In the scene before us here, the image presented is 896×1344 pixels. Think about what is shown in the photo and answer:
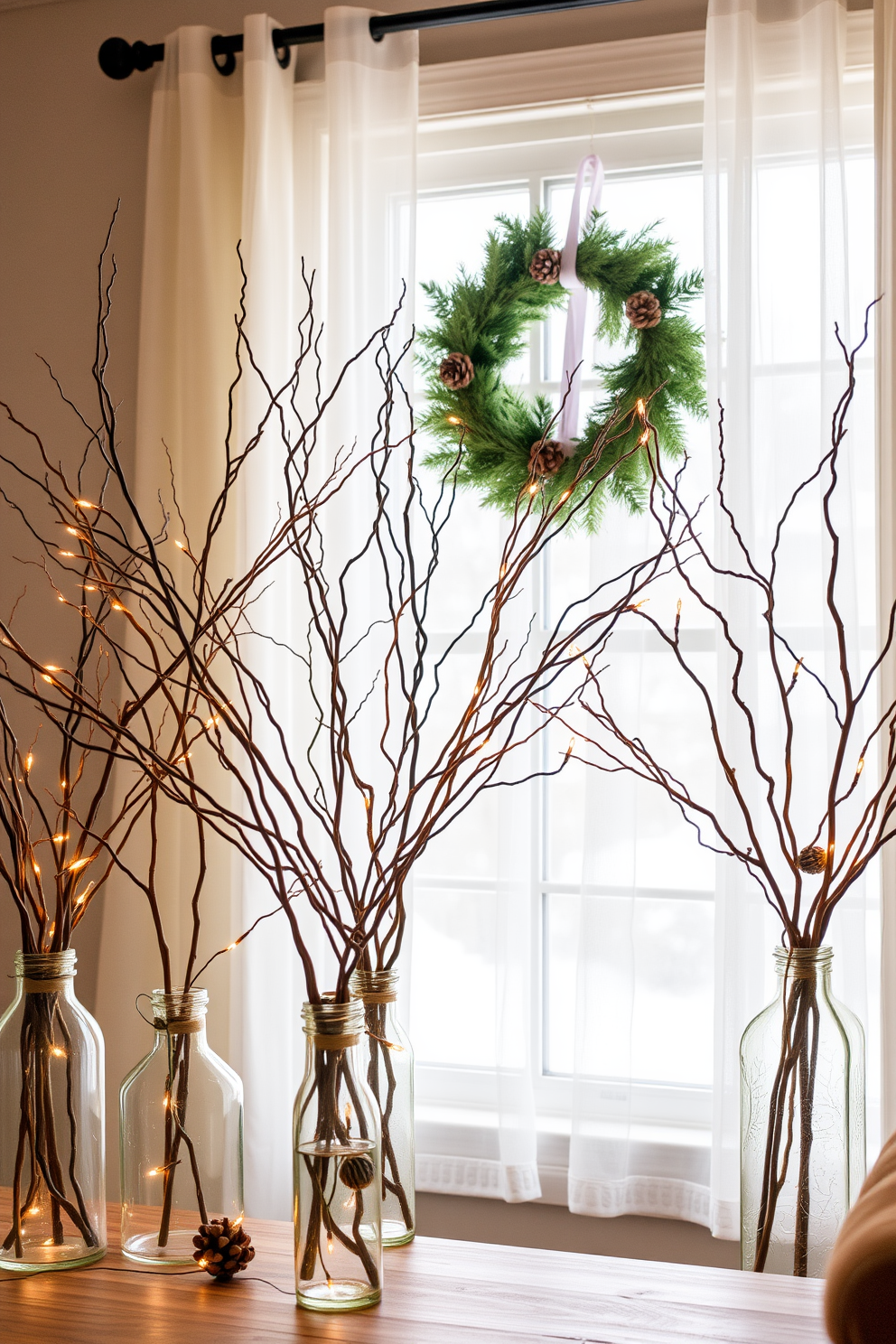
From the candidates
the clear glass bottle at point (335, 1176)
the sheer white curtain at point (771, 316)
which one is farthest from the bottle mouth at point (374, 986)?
the sheer white curtain at point (771, 316)

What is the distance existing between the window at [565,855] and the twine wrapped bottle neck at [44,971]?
3.73ft

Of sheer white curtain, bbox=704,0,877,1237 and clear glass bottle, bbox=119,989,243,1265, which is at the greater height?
sheer white curtain, bbox=704,0,877,1237

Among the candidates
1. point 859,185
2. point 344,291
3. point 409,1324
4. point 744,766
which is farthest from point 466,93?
point 409,1324

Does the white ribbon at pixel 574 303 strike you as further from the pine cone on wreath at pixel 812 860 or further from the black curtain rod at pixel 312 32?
the pine cone on wreath at pixel 812 860

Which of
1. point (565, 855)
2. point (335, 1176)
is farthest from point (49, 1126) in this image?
point (565, 855)

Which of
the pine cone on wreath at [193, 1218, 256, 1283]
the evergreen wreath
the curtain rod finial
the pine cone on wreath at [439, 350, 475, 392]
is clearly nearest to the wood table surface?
the pine cone on wreath at [193, 1218, 256, 1283]

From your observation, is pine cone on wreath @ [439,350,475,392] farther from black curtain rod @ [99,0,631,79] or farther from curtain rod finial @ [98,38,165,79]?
curtain rod finial @ [98,38,165,79]

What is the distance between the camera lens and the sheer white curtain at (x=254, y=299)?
209 centimetres

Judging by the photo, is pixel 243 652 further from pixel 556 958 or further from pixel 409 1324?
pixel 409 1324

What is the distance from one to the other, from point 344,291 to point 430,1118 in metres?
1.48

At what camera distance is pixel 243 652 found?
212 cm

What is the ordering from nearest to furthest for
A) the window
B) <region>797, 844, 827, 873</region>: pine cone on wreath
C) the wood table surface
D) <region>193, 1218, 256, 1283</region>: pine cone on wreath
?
the wood table surface < <region>193, 1218, 256, 1283</region>: pine cone on wreath < <region>797, 844, 827, 873</region>: pine cone on wreath < the window

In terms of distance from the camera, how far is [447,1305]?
3.10 ft

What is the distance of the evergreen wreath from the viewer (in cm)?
205
